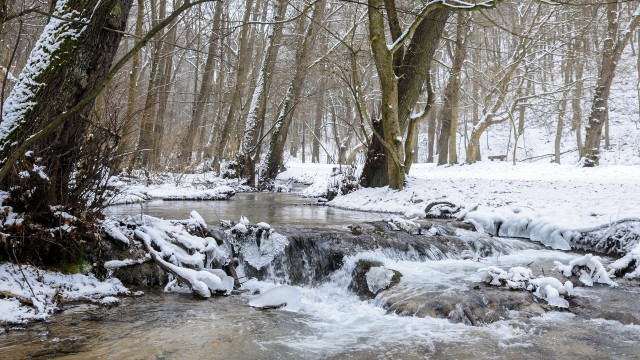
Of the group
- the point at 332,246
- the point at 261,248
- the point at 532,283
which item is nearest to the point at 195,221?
the point at 261,248

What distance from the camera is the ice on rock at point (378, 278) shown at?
15.1 ft

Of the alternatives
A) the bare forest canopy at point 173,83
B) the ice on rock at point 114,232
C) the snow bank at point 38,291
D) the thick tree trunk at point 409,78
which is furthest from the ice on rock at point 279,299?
the thick tree trunk at point 409,78

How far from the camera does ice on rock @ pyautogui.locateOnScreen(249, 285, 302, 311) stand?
3941 millimetres

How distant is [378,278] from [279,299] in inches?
48.8

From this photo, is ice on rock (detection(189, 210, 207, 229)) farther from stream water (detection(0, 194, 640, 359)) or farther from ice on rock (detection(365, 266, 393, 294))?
ice on rock (detection(365, 266, 393, 294))

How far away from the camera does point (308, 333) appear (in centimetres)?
347

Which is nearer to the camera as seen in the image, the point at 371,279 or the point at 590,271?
the point at 371,279

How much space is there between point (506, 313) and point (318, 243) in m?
2.45

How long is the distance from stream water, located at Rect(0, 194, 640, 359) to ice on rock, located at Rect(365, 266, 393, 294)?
0.65 feet

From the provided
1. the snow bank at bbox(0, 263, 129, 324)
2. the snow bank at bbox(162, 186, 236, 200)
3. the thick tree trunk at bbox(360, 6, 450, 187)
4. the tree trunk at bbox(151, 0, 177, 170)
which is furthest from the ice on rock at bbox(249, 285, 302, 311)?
the tree trunk at bbox(151, 0, 177, 170)

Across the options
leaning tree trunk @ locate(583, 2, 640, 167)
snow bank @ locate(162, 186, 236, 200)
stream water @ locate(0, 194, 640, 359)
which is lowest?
stream water @ locate(0, 194, 640, 359)

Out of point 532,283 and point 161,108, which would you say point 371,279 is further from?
point 161,108

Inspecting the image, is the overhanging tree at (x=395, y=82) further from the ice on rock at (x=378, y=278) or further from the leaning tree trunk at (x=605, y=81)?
the leaning tree trunk at (x=605, y=81)

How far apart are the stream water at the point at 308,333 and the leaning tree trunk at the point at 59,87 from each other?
3.78ft
